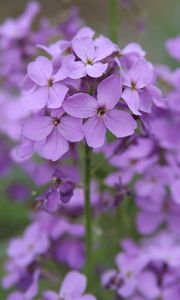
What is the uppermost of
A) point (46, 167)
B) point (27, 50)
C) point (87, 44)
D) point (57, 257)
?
point (87, 44)

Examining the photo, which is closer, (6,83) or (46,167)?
(46,167)

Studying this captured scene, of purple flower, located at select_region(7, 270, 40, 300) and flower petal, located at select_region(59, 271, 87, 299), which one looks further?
purple flower, located at select_region(7, 270, 40, 300)

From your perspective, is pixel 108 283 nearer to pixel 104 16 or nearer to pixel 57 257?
pixel 57 257

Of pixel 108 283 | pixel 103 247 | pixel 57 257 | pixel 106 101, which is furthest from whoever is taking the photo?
pixel 103 247

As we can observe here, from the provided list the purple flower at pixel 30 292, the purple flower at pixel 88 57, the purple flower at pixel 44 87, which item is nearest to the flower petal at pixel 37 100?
the purple flower at pixel 44 87

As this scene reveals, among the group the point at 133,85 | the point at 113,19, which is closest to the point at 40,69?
the point at 133,85

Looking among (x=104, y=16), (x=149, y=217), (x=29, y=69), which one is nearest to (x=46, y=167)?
(x=149, y=217)

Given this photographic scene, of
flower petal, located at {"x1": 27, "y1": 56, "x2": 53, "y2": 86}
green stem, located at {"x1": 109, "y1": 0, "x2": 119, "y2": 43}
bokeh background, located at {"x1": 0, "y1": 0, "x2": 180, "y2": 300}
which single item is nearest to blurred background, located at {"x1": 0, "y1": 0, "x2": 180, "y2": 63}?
bokeh background, located at {"x1": 0, "y1": 0, "x2": 180, "y2": 300}

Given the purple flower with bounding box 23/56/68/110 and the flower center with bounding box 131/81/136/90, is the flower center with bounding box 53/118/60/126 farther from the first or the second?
the flower center with bounding box 131/81/136/90
